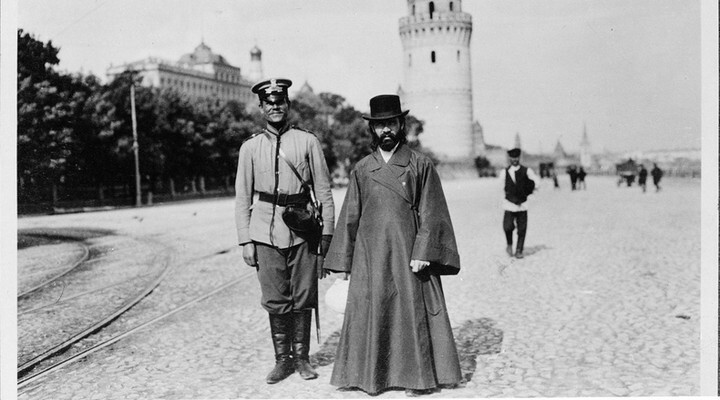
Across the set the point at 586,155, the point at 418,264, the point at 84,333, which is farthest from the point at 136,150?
the point at 586,155

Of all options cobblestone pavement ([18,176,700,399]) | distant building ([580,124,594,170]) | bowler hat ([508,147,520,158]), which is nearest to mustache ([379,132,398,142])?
cobblestone pavement ([18,176,700,399])

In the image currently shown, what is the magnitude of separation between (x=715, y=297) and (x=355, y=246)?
324cm

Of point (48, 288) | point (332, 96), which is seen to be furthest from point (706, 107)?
point (332, 96)

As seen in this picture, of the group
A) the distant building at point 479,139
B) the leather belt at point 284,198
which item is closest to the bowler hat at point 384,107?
the leather belt at point 284,198

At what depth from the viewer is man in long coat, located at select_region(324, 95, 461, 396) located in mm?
4613

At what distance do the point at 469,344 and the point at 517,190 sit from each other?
5.21 meters

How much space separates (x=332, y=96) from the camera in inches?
2411

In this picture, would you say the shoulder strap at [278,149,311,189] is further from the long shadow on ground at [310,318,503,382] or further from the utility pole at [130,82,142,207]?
the utility pole at [130,82,142,207]

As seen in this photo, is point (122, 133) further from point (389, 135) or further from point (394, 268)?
point (394, 268)

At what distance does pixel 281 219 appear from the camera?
16.4ft

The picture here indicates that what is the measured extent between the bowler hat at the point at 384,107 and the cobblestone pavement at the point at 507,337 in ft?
6.00

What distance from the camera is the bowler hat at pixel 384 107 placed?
15.5ft

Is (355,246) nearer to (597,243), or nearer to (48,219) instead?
(597,243)

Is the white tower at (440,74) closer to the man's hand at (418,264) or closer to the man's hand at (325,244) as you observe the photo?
the man's hand at (325,244)
